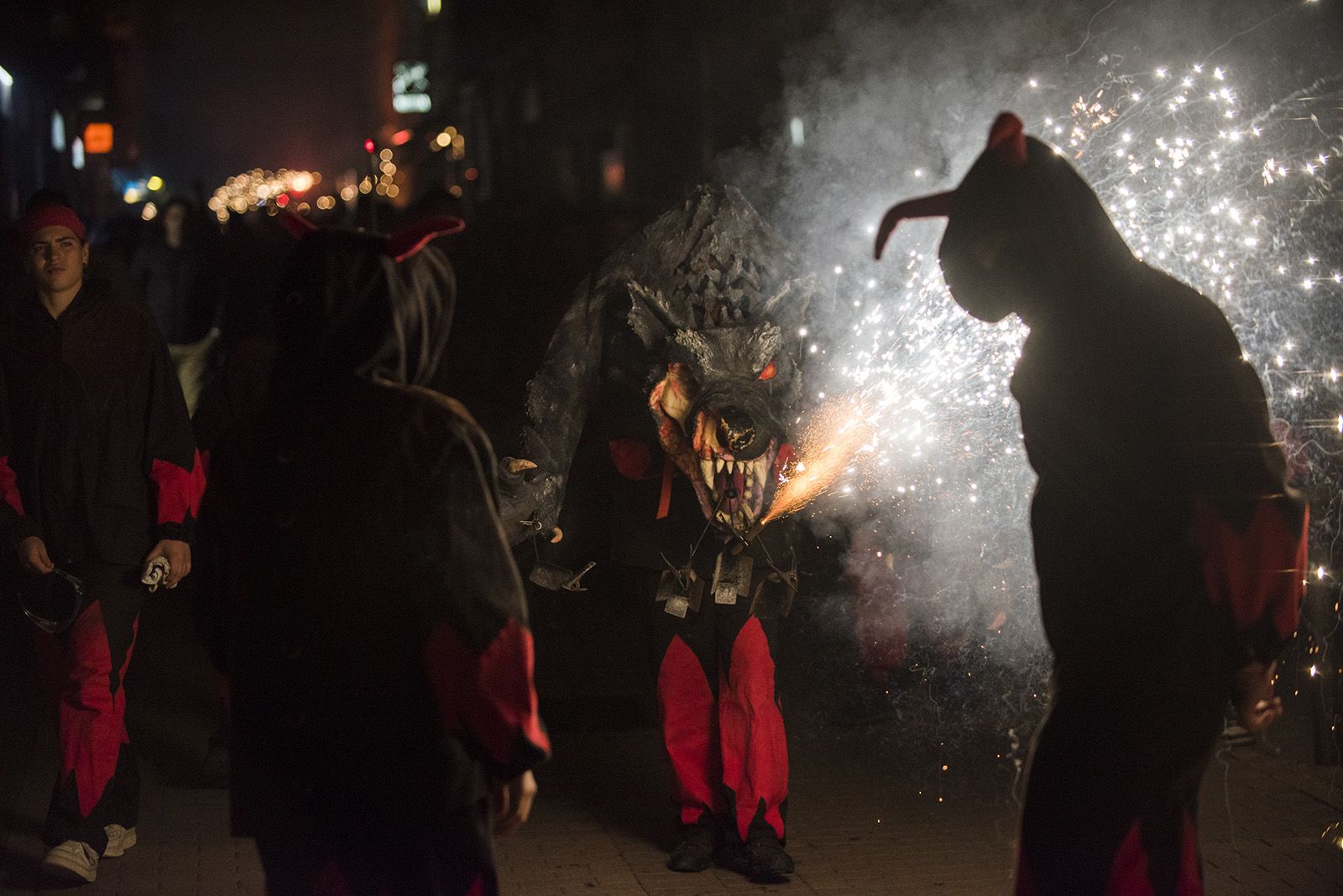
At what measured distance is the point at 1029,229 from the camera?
10.8ft

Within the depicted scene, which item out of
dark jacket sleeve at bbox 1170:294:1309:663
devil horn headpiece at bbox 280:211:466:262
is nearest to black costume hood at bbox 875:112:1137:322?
dark jacket sleeve at bbox 1170:294:1309:663

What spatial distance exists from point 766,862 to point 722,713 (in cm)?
53

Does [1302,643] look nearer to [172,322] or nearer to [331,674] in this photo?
[331,674]

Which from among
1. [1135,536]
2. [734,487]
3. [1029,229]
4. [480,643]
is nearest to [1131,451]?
[1135,536]

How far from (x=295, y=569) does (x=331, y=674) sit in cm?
22

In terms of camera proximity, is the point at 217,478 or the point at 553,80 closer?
the point at 217,478

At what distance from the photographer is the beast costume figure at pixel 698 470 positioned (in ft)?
17.0

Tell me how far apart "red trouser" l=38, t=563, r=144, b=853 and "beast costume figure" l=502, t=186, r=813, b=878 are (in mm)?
1409

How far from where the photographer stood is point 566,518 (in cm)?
561

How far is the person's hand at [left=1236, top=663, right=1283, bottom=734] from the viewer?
318 cm

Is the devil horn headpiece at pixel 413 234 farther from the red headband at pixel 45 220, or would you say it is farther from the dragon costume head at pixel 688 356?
the red headband at pixel 45 220

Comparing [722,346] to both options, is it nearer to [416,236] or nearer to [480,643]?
[416,236]

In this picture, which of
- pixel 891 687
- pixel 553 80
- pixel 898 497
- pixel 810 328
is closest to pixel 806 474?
pixel 810 328

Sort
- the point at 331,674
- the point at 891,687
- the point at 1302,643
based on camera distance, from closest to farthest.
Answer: the point at 331,674 < the point at 1302,643 < the point at 891,687
